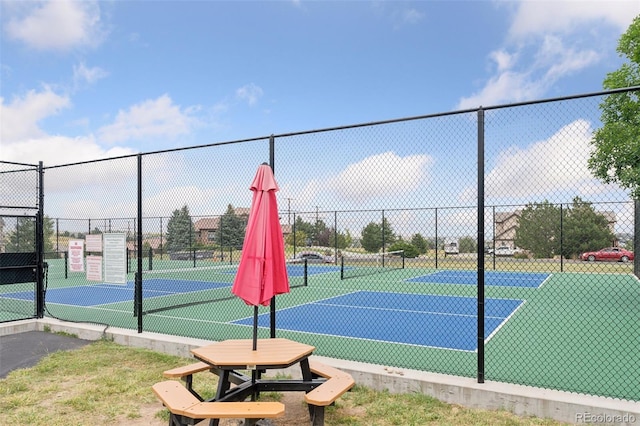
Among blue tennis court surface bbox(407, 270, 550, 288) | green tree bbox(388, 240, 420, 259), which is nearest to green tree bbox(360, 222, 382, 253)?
green tree bbox(388, 240, 420, 259)

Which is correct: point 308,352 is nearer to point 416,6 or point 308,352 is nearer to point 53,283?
point 416,6

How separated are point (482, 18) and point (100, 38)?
987 centimetres

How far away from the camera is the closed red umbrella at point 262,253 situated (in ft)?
12.5

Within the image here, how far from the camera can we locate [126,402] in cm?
451

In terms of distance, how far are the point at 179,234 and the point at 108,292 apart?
6975mm

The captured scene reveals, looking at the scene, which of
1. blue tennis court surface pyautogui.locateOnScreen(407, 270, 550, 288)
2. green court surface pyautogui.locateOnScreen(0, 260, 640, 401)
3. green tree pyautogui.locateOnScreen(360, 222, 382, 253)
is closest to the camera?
green court surface pyautogui.locateOnScreen(0, 260, 640, 401)

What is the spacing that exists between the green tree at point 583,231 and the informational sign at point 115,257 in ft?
37.3

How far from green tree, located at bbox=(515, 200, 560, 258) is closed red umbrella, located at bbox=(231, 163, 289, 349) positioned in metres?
13.3

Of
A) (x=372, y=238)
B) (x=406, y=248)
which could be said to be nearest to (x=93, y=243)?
(x=372, y=238)

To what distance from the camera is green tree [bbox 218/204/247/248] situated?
1978 centimetres

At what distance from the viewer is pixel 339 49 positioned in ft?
47.7

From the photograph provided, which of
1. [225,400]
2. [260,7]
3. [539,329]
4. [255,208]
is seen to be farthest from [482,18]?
[225,400]

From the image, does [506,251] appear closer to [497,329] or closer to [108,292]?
[497,329]

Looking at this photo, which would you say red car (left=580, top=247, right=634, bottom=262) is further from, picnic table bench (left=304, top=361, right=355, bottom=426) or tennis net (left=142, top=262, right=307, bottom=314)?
picnic table bench (left=304, top=361, right=355, bottom=426)
